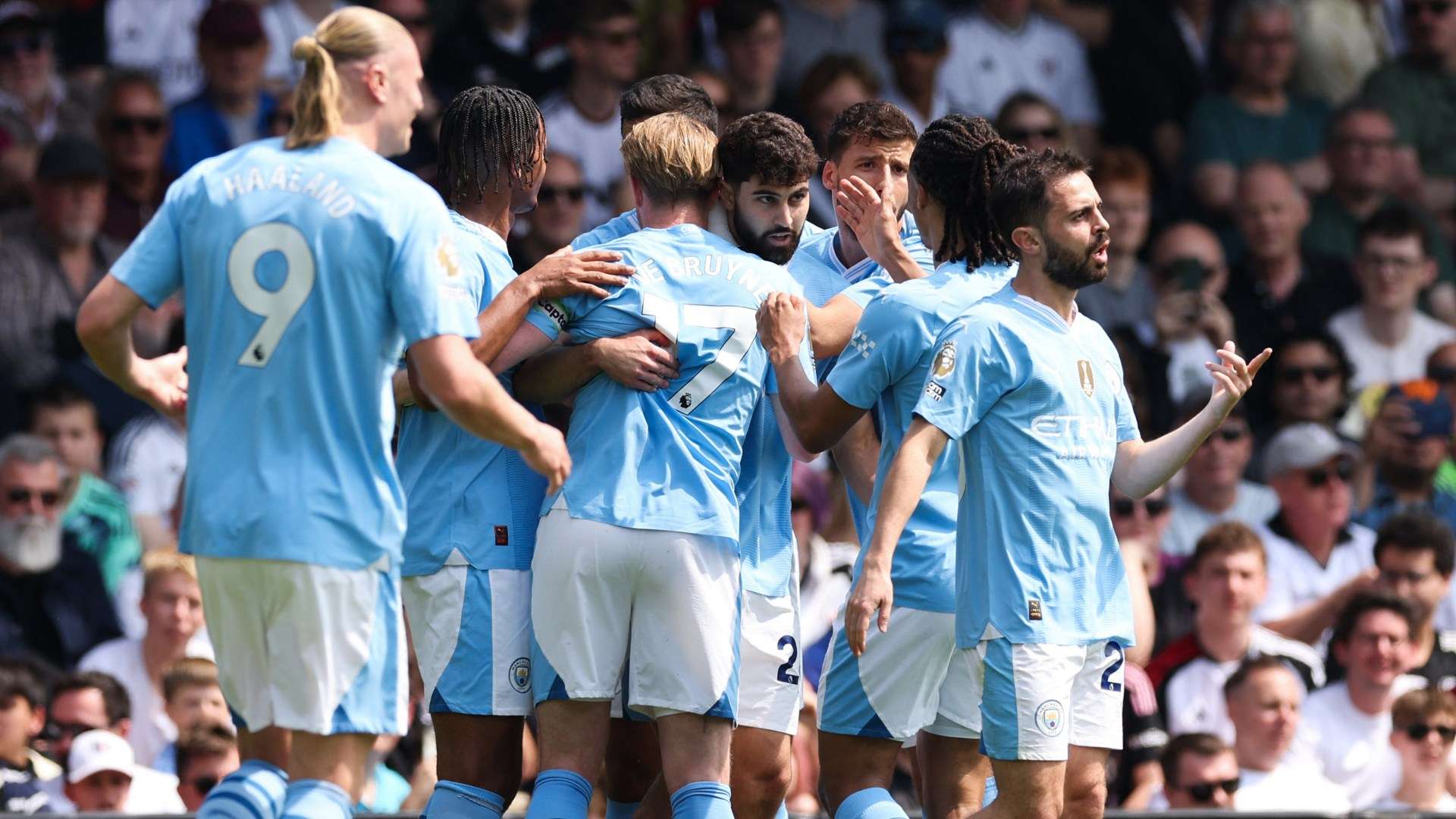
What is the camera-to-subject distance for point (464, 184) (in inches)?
264

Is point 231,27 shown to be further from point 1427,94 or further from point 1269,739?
point 1427,94

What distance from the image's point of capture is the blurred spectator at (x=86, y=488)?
1091 centimetres

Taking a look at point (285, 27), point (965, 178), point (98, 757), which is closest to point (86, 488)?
point (98, 757)

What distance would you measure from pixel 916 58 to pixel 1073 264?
277 inches

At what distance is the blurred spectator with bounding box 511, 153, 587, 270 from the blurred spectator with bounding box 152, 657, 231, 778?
308 cm

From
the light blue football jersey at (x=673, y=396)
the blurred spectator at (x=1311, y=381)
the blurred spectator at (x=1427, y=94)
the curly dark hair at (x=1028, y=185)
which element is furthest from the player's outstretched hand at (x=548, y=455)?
the blurred spectator at (x=1427, y=94)

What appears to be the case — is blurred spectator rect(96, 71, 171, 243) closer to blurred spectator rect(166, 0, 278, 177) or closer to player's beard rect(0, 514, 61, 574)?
blurred spectator rect(166, 0, 278, 177)

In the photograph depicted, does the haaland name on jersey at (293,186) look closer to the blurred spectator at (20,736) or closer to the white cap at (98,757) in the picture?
the white cap at (98,757)

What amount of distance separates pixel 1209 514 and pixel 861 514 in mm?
4752

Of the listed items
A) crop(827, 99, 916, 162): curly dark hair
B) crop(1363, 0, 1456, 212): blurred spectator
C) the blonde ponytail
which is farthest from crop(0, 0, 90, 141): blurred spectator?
crop(1363, 0, 1456, 212): blurred spectator

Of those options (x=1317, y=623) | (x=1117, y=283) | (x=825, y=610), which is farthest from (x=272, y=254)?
(x=1117, y=283)

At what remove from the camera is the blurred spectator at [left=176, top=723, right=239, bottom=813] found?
9.30 m

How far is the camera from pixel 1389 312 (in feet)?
43.3

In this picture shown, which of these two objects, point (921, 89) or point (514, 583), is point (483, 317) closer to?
point (514, 583)
